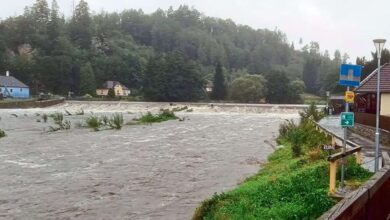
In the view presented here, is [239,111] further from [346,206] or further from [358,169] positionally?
[346,206]

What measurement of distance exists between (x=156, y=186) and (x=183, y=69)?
88289 mm

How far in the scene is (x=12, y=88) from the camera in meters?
103

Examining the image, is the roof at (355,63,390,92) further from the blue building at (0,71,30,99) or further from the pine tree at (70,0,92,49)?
the pine tree at (70,0,92,49)

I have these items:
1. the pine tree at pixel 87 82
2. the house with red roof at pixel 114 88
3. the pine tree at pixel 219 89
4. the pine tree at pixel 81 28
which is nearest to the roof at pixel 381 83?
the pine tree at pixel 219 89

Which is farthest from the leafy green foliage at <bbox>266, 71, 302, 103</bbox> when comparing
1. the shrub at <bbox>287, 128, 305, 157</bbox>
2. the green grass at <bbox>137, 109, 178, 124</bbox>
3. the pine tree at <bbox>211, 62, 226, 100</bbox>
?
the shrub at <bbox>287, 128, 305, 157</bbox>

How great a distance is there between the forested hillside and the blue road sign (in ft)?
292

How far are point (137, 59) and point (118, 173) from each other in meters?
118

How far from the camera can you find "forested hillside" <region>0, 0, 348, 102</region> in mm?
102750

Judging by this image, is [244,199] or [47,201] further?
[47,201]

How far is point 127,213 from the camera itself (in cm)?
1162

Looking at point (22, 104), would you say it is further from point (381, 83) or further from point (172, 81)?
point (381, 83)

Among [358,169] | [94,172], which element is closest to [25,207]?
[94,172]

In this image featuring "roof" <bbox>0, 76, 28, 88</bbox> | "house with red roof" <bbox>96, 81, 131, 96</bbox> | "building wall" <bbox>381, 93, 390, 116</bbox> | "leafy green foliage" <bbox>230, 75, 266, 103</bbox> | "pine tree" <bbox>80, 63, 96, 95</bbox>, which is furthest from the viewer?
"house with red roof" <bbox>96, 81, 131, 96</bbox>

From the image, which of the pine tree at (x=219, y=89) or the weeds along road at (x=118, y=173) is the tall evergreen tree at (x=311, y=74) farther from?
the weeds along road at (x=118, y=173)
